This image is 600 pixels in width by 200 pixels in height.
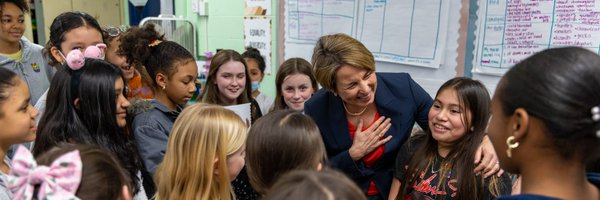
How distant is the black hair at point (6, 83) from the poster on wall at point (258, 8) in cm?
209

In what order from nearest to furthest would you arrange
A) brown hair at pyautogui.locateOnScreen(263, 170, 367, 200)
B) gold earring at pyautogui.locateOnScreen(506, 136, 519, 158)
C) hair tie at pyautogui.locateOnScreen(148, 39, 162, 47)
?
brown hair at pyautogui.locateOnScreen(263, 170, 367, 200)
gold earring at pyautogui.locateOnScreen(506, 136, 519, 158)
hair tie at pyautogui.locateOnScreen(148, 39, 162, 47)

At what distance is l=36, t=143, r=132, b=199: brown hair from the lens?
0.93 m

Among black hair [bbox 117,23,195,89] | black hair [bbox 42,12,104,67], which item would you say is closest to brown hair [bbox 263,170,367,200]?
black hair [bbox 117,23,195,89]

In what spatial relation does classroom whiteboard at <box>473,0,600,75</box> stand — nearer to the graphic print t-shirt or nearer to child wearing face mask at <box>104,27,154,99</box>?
the graphic print t-shirt

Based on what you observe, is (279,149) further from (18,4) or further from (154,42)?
(18,4)

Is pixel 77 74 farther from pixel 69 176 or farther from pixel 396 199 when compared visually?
pixel 396 199

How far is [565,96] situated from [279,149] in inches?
26.0

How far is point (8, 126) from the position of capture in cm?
134

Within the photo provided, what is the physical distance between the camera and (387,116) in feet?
5.66

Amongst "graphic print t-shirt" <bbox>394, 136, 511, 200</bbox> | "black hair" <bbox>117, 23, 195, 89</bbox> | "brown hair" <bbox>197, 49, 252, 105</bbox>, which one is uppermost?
"black hair" <bbox>117, 23, 195, 89</bbox>

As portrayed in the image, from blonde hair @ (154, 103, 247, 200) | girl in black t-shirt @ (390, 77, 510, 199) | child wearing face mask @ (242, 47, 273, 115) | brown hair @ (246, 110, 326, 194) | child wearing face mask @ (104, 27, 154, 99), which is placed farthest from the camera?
child wearing face mask @ (242, 47, 273, 115)

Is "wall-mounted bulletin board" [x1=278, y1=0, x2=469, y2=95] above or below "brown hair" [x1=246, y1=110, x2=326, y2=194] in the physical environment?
above

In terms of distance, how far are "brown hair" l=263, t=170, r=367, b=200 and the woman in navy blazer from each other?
0.83 metres

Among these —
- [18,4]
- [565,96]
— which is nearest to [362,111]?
[565,96]
